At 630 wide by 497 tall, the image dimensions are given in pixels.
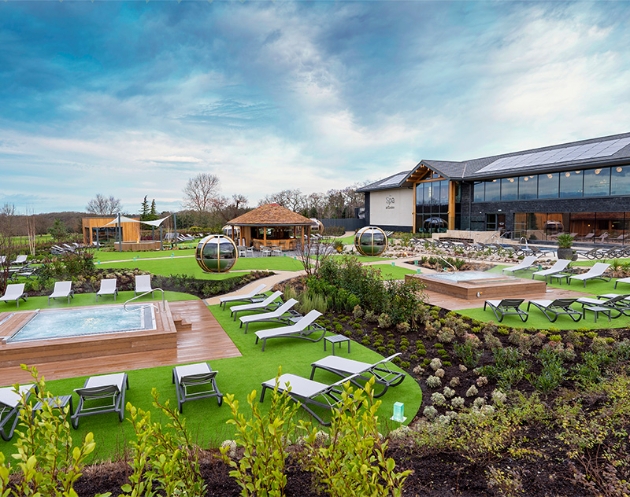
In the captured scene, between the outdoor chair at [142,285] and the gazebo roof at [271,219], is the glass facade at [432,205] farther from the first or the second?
the outdoor chair at [142,285]

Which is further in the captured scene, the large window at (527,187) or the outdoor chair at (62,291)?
the large window at (527,187)

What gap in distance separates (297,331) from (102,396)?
13.6 feet

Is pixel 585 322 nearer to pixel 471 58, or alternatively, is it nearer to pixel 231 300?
pixel 231 300

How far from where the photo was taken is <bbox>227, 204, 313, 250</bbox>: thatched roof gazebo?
86.0 feet

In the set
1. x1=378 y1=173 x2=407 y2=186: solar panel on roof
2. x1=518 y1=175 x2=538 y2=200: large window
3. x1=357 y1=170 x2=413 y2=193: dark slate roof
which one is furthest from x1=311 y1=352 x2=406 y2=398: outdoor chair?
x1=378 y1=173 x2=407 y2=186: solar panel on roof

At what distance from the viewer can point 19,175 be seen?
26.8 meters

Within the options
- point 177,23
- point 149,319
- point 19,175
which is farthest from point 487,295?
point 19,175

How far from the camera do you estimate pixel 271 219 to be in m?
26.3

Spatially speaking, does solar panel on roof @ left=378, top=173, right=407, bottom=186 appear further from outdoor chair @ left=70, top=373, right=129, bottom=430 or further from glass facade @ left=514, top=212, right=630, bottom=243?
outdoor chair @ left=70, top=373, right=129, bottom=430

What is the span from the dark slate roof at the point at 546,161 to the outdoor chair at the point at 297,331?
24.0 m

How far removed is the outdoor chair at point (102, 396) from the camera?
5.31 meters

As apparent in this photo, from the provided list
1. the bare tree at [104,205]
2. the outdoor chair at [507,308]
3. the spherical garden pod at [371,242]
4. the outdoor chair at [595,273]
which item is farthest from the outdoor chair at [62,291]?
the bare tree at [104,205]

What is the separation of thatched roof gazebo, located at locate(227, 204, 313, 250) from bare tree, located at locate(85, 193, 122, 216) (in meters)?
40.1

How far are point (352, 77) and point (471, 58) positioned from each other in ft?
18.6
